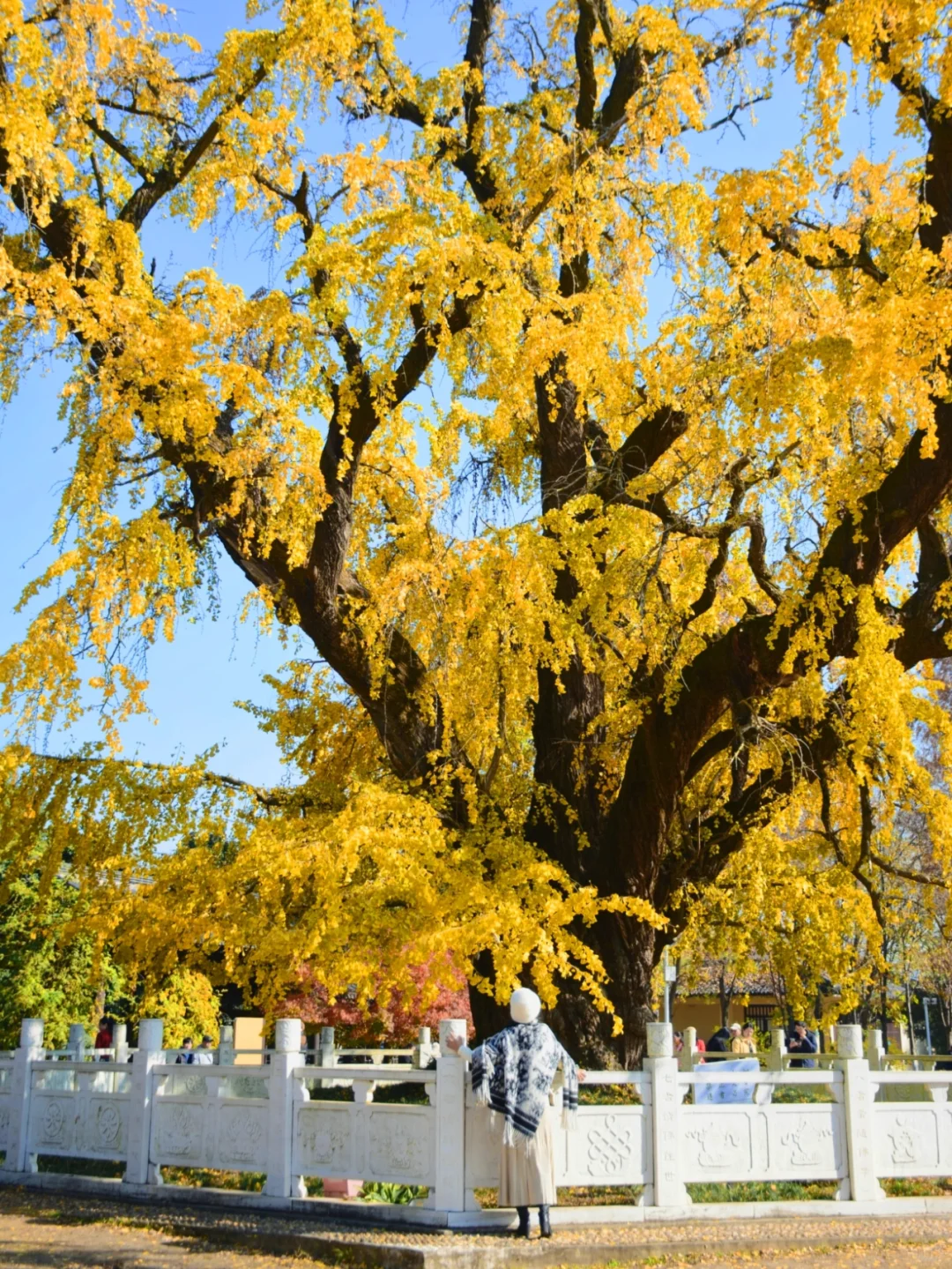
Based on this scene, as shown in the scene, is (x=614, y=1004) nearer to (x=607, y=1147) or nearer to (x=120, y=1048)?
(x=607, y=1147)

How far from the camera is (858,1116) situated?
8.28 metres

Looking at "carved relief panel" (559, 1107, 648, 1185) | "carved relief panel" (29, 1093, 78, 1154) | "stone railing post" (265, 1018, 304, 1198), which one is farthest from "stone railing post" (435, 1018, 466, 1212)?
"carved relief panel" (29, 1093, 78, 1154)

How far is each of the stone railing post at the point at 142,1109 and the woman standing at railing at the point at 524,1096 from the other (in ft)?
9.05

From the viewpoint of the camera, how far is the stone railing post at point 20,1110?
32.4 ft

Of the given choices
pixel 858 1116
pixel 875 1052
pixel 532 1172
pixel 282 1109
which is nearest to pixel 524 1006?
pixel 532 1172

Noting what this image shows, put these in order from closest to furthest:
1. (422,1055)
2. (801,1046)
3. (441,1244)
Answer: (441,1244) → (422,1055) → (801,1046)

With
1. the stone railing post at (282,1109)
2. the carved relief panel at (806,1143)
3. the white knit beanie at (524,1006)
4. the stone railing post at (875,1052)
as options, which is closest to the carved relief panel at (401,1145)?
the stone railing post at (282,1109)

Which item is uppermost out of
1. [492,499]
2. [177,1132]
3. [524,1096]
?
[492,499]

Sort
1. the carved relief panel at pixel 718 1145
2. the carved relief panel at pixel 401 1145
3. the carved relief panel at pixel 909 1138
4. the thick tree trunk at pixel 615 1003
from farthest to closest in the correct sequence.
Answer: the thick tree trunk at pixel 615 1003 < the carved relief panel at pixel 909 1138 < the carved relief panel at pixel 718 1145 < the carved relief panel at pixel 401 1145

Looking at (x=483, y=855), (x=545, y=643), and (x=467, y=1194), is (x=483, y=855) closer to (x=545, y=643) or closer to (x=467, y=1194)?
(x=545, y=643)

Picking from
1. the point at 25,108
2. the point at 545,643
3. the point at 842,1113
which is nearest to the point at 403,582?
the point at 545,643

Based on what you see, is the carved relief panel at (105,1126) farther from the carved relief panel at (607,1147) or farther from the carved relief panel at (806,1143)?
the carved relief panel at (806,1143)

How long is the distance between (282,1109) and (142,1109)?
1.44 metres

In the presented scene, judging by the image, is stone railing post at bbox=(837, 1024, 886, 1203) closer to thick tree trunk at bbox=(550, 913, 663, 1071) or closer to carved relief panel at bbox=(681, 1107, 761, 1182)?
carved relief panel at bbox=(681, 1107, 761, 1182)
